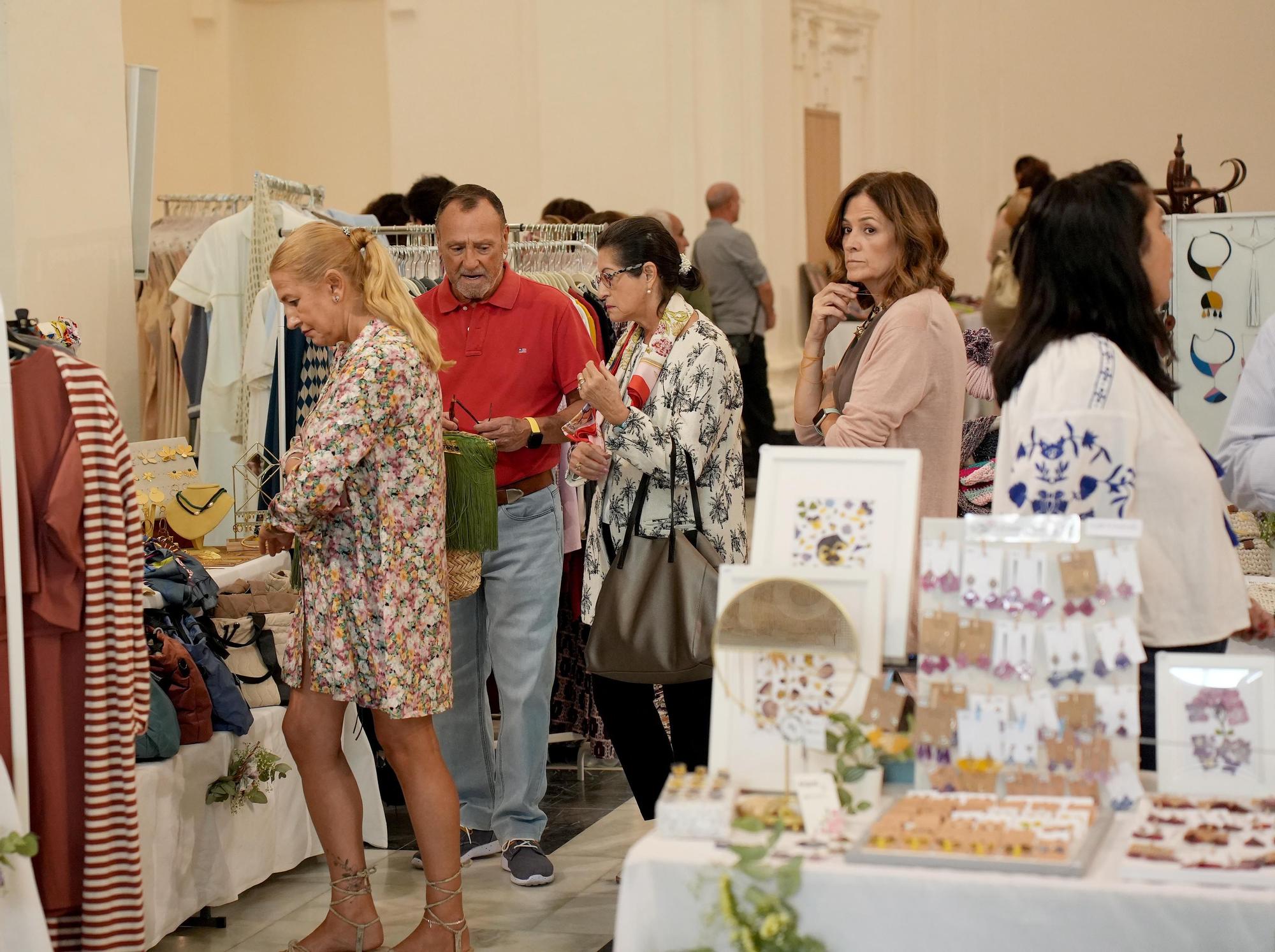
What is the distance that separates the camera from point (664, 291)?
12.0ft

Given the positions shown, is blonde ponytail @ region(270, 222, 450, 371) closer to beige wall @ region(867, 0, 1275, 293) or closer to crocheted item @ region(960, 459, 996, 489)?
crocheted item @ region(960, 459, 996, 489)

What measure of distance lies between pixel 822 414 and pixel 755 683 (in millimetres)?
1323

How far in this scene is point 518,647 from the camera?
397 cm

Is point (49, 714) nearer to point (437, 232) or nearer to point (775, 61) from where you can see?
point (437, 232)

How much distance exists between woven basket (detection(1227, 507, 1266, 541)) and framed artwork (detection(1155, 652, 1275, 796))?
2.04 meters

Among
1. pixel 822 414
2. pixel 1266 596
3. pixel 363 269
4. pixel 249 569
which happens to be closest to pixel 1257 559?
pixel 1266 596

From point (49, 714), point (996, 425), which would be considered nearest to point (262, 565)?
point (49, 714)

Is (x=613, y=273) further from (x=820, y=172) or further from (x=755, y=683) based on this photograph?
(x=820, y=172)

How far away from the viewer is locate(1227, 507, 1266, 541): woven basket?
4.15m

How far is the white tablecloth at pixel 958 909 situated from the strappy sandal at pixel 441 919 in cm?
A: 128

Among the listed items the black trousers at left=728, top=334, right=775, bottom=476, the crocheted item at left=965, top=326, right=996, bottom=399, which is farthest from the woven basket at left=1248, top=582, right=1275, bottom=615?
the black trousers at left=728, top=334, right=775, bottom=476

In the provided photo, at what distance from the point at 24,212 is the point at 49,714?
6.51 feet

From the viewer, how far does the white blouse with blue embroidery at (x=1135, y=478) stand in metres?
2.29

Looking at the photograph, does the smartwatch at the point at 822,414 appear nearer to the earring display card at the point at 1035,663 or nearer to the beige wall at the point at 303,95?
the earring display card at the point at 1035,663
